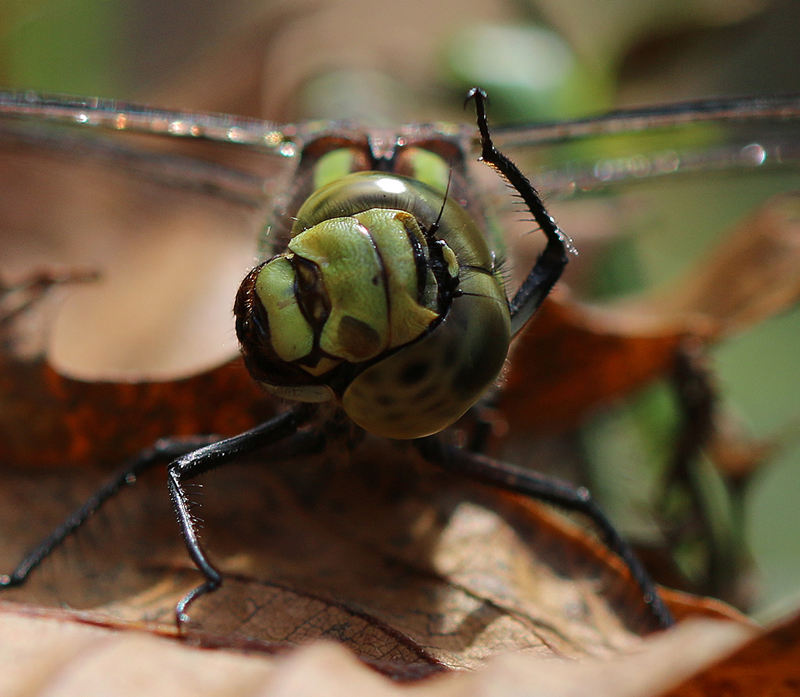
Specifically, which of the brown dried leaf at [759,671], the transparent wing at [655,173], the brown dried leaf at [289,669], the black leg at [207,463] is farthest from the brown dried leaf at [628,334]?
the brown dried leaf at [289,669]

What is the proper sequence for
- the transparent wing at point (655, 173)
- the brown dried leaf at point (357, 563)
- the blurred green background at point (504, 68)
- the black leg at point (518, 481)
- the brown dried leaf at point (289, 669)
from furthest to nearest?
the blurred green background at point (504, 68) → the transparent wing at point (655, 173) → the black leg at point (518, 481) → the brown dried leaf at point (357, 563) → the brown dried leaf at point (289, 669)

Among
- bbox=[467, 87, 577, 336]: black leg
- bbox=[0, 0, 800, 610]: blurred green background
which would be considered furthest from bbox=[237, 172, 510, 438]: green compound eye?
bbox=[0, 0, 800, 610]: blurred green background

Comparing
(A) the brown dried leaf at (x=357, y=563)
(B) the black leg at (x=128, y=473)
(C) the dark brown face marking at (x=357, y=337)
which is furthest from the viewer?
(B) the black leg at (x=128, y=473)

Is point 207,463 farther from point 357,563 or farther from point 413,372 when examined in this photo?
point 413,372

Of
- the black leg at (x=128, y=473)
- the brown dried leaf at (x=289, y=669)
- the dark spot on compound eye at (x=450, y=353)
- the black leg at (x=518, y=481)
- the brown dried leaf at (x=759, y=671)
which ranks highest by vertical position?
the dark spot on compound eye at (x=450, y=353)

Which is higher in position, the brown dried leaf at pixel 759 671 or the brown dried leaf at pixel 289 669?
the brown dried leaf at pixel 289 669

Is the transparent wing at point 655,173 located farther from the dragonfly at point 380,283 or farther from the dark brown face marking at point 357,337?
the dark brown face marking at point 357,337

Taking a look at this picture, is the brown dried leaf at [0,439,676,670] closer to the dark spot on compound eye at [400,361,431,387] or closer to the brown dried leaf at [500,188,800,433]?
the dark spot on compound eye at [400,361,431,387]

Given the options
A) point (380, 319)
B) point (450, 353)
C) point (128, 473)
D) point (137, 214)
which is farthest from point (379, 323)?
point (137, 214)

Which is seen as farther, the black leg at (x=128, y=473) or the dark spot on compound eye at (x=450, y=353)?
the black leg at (x=128, y=473)
